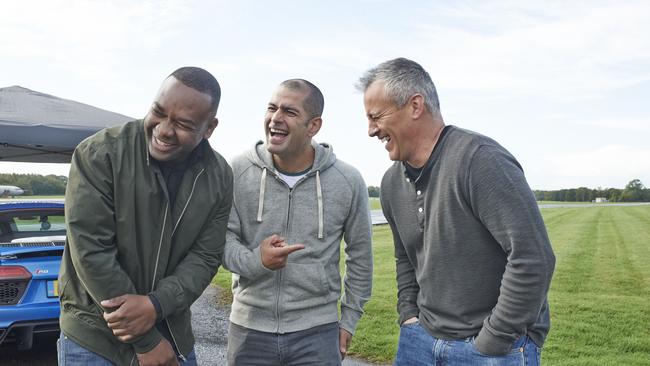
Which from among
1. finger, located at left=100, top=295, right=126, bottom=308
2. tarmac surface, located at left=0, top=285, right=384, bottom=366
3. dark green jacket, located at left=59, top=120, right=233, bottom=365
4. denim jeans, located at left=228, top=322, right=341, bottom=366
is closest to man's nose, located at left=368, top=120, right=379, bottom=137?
dark green jacket, located at left=59, top=120, right=233, bottom=365

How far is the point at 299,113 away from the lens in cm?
300

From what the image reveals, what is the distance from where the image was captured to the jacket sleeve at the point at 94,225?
224 cm

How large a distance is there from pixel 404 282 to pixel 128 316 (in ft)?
3.97

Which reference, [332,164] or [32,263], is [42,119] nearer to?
[32,263]

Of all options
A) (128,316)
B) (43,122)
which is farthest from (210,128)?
(43,122)

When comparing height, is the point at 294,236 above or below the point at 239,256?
above

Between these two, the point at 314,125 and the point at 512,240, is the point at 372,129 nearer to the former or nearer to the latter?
the point at 314,125

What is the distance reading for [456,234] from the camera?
7.32ft

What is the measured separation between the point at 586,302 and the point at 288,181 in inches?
308

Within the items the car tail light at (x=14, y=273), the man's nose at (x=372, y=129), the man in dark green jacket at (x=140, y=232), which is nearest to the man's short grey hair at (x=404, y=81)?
the man's nose at (x=372, y=129)

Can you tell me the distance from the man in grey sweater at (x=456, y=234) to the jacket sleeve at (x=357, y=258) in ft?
1.57

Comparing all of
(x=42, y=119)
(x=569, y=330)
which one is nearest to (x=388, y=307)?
(x=569, y=330)

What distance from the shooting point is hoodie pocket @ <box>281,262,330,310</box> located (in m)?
2.92

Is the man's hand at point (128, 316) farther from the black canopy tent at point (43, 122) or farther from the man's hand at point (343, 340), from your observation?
the black canopy tent at point (43, 122)
